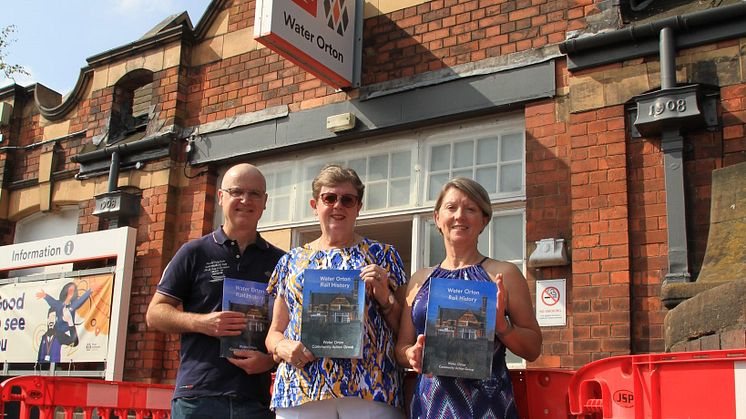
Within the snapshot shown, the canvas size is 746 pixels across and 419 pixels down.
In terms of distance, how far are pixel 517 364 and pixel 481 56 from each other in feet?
8.69

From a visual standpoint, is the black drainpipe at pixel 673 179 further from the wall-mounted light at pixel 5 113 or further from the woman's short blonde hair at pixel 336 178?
the wall-mounted light at pixel 5 113

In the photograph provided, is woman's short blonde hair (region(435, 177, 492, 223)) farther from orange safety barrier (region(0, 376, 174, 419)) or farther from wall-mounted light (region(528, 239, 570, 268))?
Answer: wall-mounted light (region(528, 239, 570, 268))

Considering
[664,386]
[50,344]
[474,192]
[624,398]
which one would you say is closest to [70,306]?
[50,344]

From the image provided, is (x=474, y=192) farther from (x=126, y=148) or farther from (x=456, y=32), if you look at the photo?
(x=126, y=148)

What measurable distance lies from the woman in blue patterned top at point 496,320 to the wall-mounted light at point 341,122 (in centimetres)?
419

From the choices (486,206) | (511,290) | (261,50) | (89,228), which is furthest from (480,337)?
(89,228)

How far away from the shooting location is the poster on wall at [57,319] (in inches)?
330

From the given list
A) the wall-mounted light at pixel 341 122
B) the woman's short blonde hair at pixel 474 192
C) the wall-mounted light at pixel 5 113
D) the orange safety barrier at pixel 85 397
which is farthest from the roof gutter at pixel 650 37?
the wall-mounted light at pixel 5 113

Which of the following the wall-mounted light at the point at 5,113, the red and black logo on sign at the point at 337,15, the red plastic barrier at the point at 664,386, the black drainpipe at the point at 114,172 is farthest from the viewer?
the wall-mounted light at the point at 5,113

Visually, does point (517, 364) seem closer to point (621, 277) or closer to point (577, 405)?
point (621, 277)

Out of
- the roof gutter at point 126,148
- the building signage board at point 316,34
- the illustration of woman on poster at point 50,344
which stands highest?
the building signage board at point 316,34

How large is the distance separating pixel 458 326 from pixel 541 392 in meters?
0.54

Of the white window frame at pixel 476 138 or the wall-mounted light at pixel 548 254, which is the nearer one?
the wall-mounted light at pixel 548 254

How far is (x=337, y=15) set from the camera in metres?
7.21
